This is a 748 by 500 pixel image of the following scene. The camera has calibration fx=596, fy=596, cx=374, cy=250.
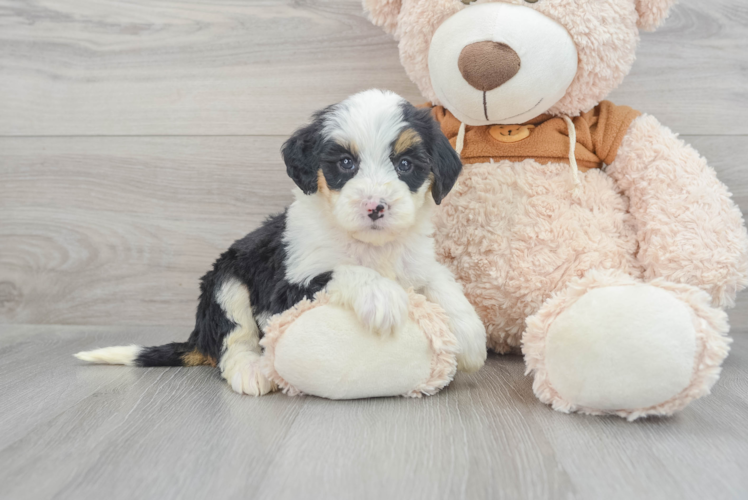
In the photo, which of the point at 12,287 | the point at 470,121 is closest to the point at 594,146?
the point at 470,121

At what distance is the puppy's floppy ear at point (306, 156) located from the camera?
1.32 meters

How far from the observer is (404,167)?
1.31m

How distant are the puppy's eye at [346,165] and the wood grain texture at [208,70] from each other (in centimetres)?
81

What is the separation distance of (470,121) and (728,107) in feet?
3.19

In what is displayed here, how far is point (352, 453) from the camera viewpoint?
1.02 m

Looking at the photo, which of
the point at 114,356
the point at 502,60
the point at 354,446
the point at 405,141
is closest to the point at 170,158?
the point at 114,356

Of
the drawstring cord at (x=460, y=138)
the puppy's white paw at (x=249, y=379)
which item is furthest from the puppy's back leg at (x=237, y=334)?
the drawstring cord at (x=460, y=138)

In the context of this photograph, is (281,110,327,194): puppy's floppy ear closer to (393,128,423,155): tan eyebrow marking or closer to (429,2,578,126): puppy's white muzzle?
(393,128,423,155): tan eyebrow marking

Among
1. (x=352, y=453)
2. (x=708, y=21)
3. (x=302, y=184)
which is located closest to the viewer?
(x=352, y=453)

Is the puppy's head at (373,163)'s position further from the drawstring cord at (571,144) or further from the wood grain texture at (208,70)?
the wood grain texture at (208,70)

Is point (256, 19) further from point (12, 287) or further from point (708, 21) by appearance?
point (708, 21)

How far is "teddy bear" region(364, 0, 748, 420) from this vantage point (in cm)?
126

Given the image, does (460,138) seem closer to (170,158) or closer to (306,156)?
(306,156)

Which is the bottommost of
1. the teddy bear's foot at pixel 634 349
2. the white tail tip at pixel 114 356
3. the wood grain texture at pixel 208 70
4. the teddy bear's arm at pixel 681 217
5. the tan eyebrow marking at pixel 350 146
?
the white tail tip at pixel 114 356
